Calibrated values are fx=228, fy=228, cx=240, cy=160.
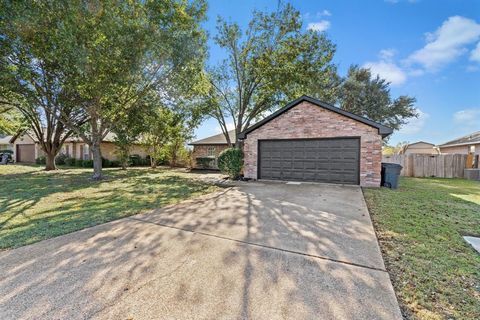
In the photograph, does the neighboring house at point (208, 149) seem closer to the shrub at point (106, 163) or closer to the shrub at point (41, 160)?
the shrub at point (106, 163)

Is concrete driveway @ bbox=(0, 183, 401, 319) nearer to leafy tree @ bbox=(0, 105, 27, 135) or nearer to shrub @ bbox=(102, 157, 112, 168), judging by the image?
shrub @ bbox=(102, 157, 112, 168)

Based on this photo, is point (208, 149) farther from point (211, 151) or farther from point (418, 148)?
point (418, 148)

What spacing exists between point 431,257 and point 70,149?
2822 centimetres

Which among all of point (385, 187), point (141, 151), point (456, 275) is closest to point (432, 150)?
point (385, 187)

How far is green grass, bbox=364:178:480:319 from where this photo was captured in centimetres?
224

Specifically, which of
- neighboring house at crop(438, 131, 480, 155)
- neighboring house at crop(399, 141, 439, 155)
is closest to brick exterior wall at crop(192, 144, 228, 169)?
neighboring house at crop(438, 131, 480, 155)

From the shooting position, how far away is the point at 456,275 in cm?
275

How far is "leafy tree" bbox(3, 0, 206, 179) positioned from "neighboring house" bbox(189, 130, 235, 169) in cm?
850

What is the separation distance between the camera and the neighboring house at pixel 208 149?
19645 mm

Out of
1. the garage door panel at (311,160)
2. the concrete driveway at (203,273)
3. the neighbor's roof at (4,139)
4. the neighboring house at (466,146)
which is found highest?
the neighbor's roof at (4,139)

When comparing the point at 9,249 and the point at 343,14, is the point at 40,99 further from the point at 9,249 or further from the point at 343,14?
the point at 343,14

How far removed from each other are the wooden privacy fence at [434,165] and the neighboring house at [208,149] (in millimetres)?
12793

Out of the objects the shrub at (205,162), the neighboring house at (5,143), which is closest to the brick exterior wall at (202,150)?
the shrub at (205,162)

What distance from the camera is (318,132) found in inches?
416
